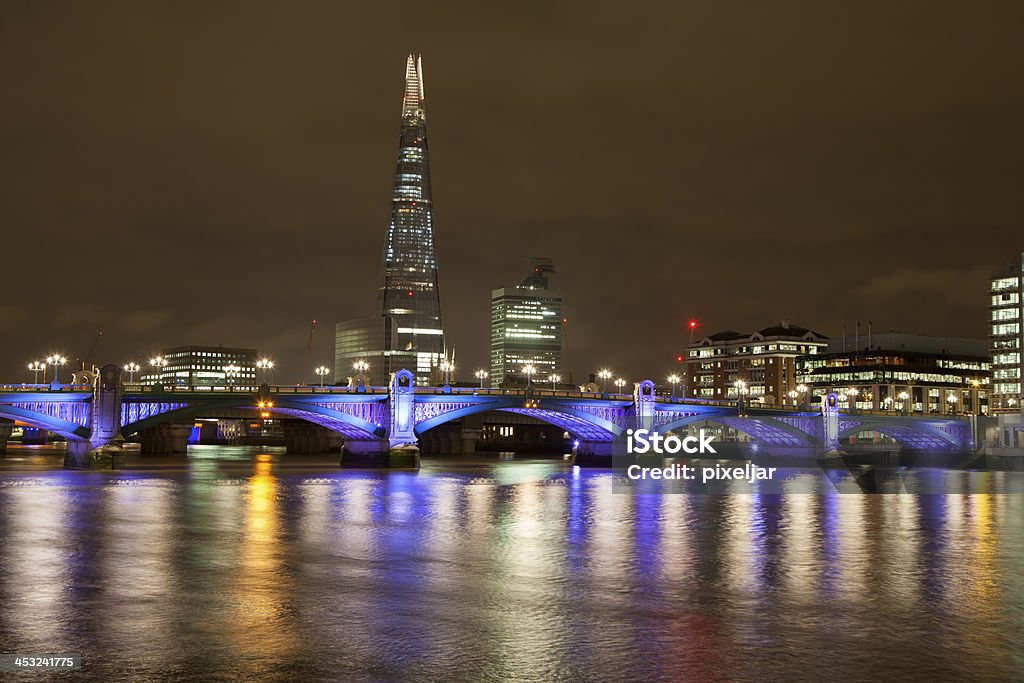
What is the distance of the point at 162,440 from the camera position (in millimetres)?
178250

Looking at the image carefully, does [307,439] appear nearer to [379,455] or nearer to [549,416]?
[549,416]

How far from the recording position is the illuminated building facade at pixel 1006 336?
564 feet

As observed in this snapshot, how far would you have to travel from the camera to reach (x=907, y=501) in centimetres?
7300

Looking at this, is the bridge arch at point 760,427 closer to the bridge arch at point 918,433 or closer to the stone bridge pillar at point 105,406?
the bridge arch at point 918,433

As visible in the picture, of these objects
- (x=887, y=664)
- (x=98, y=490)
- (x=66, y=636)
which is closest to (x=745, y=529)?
(x=887, y=664)

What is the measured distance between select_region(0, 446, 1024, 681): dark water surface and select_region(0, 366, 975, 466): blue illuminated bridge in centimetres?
4597

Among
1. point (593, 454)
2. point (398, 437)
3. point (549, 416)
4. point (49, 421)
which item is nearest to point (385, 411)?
point (398, 437)

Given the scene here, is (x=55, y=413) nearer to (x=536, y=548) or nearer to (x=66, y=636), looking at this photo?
(x=536, y=548)

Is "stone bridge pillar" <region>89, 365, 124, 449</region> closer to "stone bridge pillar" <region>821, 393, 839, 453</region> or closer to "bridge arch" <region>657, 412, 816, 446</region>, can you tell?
"bridge arch" <region>657, 412, 816, 446</region>

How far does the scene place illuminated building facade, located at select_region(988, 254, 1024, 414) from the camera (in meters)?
172

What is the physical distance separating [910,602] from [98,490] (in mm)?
61700

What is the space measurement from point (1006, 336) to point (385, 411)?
113813 mm

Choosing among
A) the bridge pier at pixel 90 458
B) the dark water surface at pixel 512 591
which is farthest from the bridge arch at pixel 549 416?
the dark water surface at pixel 512 591

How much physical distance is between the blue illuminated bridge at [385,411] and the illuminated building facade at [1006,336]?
1912 centimetres
